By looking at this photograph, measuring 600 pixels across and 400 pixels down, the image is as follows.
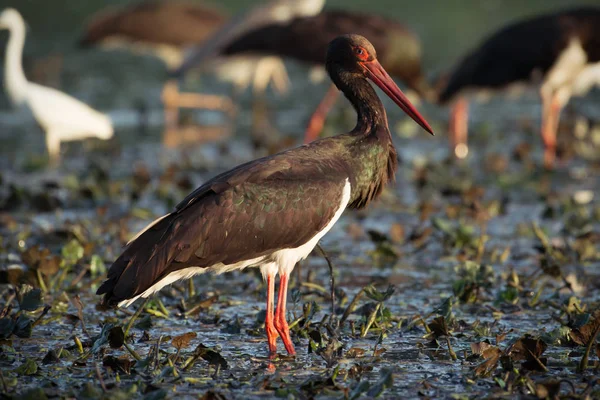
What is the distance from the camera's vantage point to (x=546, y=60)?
31.3 feet

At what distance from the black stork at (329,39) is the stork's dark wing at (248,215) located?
18.5 ft

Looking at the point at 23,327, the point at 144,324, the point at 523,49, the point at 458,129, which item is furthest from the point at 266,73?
the point at 23,327

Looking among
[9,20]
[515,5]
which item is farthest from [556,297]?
Answer: [515,5]

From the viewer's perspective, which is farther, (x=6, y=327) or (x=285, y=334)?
(x=285, y=334)

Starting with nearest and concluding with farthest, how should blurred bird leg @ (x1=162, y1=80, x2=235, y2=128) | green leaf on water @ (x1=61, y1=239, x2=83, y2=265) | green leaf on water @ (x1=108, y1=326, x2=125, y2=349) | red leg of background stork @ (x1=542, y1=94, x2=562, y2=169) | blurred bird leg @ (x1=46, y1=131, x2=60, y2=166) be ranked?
1. green leaf on water @ (x1=108, y1=326, x2=125, y2=349)
2. green leaf on water @ (x1=61, y1=239, x2=83, y2=265)
3. red leg of background stork @ (x1=542, y1=94, x2=562, y2=169)
4. blurred bird leg @ (x1=46, y1=131, x2=60, y2=166)
5. blurred bird leg @ (x1=162, y1=80, x2=235, y2=128)

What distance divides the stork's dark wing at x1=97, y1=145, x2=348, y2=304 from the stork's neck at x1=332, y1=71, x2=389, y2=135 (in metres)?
0.37

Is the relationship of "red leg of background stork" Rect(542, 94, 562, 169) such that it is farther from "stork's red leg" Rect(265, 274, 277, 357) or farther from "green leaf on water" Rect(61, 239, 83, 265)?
"stork's red leg" Rect(265, 274, 277, 357)

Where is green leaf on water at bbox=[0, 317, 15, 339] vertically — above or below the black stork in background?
below

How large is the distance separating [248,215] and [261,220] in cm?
6

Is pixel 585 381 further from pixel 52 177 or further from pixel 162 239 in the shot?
pixel 52 177

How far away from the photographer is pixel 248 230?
15.1 feet

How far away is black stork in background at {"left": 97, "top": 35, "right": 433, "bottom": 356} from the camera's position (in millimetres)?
4422

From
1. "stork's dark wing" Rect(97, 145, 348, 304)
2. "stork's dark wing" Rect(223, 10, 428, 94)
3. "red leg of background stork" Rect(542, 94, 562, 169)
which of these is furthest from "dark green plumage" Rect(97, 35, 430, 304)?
"stork's dark wing" Rect(223, 10, 428, 94)

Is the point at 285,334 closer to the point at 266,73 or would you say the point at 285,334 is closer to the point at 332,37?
the point at 332,37
